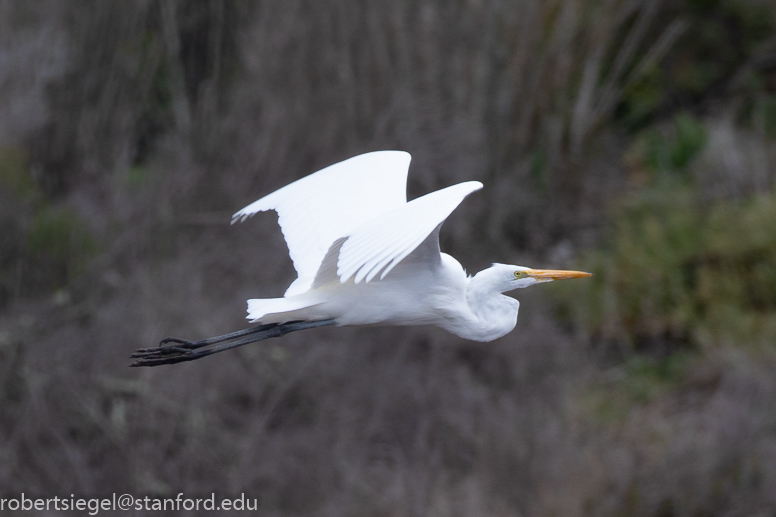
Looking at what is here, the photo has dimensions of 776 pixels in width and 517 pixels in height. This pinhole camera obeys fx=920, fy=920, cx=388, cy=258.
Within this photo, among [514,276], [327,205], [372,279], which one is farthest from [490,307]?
[327,205]

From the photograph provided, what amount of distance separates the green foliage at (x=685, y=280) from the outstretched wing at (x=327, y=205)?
5.63 metres

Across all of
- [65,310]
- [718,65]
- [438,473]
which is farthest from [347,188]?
[718,65]

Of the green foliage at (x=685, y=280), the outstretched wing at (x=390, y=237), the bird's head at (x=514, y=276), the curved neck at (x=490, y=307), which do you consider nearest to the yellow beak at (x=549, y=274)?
the bird's head at (x=514, y=276)

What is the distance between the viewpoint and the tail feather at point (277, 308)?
11.7ft

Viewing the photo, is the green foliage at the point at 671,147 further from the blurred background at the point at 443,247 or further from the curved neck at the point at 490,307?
the curved neck at the point at 490,307

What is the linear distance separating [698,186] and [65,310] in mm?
7066

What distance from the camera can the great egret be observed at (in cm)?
366

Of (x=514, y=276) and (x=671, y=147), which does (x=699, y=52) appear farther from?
(x=514, y=276)

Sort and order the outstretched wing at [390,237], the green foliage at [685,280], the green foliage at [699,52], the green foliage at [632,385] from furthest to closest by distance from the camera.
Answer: the green foliage at [699,52]
the green foliage at [685,280]
the green foliage at [632,385]
the outstretched wing at [390,237]

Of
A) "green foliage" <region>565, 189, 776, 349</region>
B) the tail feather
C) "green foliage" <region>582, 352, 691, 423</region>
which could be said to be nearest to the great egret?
the tail feather

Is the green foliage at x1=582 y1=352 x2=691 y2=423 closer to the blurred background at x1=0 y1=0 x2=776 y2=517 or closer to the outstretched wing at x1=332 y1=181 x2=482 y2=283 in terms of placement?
the blurred background at x1=0 y1=0 x2=776 y2=517

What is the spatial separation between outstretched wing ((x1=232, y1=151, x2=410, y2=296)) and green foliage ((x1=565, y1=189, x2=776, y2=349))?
5628mm

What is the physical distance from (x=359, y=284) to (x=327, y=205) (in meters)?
0.48

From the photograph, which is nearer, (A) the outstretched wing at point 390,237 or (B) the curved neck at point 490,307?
(A) the outstretched wing at point 390,237
